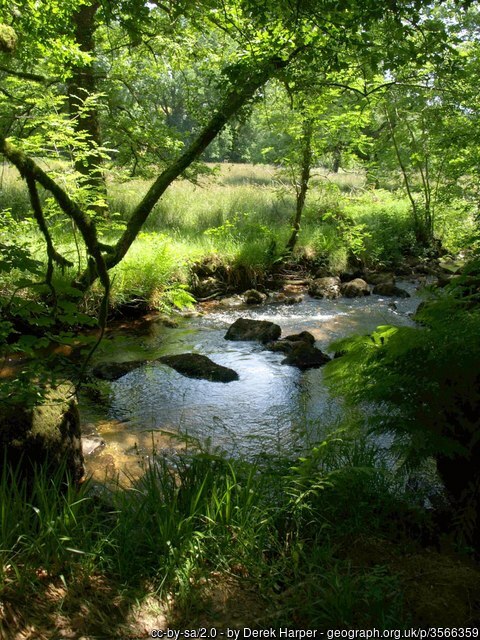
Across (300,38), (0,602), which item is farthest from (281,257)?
(0,602)

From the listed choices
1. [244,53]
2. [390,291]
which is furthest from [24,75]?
[390,291]

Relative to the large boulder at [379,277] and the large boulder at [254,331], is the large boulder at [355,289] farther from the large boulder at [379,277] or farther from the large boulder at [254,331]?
the large boulder at [254,331]

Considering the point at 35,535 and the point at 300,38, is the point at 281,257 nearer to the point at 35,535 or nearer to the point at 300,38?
the point at 300,38

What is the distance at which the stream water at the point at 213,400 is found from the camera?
14.9 feet

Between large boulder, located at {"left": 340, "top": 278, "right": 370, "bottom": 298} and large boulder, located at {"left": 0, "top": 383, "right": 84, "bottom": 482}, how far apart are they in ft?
26.6

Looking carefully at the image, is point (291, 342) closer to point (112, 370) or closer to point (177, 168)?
point (112, 370)

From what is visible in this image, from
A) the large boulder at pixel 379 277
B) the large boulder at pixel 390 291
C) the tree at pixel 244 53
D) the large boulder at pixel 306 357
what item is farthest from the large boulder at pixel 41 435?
the large boulder at pixel 379 277

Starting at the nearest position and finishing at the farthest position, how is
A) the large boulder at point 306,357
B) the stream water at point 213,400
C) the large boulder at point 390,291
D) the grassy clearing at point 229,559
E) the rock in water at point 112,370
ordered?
1. the grassy clearing at point 229,559
2. the stream water at point 213,400
3. the rock in water at point 112,370
4. the large boulder at point 306,357
5. the large boulder at point 390,291

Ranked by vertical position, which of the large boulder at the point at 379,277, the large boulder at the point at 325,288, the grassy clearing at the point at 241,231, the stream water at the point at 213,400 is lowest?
the stream water at the point at 213,400

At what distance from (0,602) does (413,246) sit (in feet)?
46.3

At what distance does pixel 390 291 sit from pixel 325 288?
1475 mm

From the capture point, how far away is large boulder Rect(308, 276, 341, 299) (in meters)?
10.8

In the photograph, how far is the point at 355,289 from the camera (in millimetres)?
10844

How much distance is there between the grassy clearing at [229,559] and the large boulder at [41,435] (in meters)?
0.78
